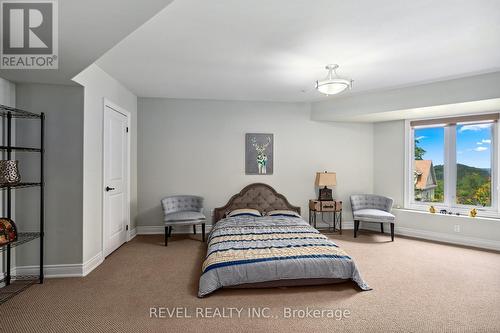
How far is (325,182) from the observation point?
5.23 m

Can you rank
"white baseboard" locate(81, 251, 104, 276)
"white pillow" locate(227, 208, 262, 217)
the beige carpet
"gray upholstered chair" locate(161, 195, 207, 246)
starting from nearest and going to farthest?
the beige carpet → "white baseboard" locate(81, 251, 104, 276) → "gray upholstered chair" locate(161, 195, 207, 246) → "white pillow" locate(227, 208, 262, 217)

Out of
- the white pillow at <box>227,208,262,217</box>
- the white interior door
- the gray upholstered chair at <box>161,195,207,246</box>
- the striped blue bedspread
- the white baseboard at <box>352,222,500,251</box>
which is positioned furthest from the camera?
the white pillow at <box>227,208,262,217</box>

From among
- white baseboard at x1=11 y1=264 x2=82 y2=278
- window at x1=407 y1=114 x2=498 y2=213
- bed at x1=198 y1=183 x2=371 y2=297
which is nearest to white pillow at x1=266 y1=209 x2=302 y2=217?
bed at x1=198 y1=183 x2=371 y2=297

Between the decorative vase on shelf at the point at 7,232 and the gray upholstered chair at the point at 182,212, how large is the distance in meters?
2.05

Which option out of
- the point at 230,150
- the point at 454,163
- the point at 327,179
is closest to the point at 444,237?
the point at 454,163

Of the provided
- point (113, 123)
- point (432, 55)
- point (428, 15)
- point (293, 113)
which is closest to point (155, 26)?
point (113, 123)

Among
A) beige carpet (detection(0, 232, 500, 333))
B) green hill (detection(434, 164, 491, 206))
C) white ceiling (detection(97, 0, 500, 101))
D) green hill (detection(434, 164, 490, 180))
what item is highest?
white ceiling (detection(97, 0, 500, 101))

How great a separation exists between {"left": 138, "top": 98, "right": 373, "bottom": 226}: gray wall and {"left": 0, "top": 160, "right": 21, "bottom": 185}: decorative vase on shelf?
246 centimetres

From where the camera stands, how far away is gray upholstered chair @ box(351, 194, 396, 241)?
486 centimetres

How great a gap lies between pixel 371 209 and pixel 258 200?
2.20 metres

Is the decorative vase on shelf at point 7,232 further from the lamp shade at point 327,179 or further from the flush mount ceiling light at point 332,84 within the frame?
the lamp shade at point 327,179

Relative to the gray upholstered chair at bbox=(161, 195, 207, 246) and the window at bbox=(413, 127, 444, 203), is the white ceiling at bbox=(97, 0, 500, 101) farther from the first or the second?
the gray upholstered chair at bbox=(161, 195, 207, 246)

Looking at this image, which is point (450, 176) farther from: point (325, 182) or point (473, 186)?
point (325, 182)

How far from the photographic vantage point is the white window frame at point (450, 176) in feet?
14.8
